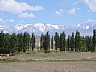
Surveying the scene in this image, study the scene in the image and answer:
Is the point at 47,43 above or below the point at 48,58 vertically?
above

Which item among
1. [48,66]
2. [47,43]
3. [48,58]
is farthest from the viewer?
[47,43]

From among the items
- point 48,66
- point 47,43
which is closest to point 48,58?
point 48,66

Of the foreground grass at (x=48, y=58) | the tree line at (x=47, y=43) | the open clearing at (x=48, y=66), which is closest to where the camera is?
the open clearing at (x=48, y=66)

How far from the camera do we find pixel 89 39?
193375 millimetres

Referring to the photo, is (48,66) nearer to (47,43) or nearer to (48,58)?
(48,58)

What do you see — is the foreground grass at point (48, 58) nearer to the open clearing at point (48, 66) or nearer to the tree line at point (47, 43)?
the open clearing at point (48, 66)

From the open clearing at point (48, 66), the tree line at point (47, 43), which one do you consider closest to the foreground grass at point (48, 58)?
the open clearing at point (48, 66)

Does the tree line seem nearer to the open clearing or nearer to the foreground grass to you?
the foreground grass

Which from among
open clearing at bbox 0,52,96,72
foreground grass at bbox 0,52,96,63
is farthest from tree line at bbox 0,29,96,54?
open clearing at bbox 0,52,96,72

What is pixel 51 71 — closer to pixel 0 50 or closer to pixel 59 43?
pixel 0 50

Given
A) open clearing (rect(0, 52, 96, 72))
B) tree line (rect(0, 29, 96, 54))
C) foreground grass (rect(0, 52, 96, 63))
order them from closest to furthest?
open clearing (rect(0, 52, 96, 72))
foreground grass (rect(0, 52, 96, 63))
tree line (rect(0, 29, 96, 54))

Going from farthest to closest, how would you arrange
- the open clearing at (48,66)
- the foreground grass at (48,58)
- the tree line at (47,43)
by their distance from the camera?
the tree line at (47,43), the foreground grass at (48,58), the open clearing at (48,66)

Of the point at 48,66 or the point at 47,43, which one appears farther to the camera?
the point at 47,43

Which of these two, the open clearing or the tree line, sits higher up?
the tree line
